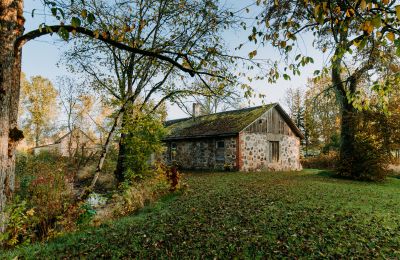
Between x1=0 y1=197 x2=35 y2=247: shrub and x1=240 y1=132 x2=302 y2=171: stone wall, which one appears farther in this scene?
x1=240 y1=132 x2=302 y2=171: stone wall

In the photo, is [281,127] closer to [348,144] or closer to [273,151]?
[273,151]

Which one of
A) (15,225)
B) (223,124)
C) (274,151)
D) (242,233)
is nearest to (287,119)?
(274,151)

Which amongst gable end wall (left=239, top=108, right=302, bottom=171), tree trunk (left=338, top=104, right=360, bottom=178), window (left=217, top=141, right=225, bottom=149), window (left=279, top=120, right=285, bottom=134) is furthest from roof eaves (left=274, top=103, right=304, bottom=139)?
window (left=217, top=141, right=225, bottom=149)

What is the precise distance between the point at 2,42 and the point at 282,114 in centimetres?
2007

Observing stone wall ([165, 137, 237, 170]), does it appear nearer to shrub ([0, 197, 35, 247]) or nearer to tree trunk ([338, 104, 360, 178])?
tree trunk ([338, 104, 360, 178])

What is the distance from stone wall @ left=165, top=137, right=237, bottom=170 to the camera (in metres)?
18.5

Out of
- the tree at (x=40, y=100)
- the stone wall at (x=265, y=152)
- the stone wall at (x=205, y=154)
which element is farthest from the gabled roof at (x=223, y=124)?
the tree at (x=40, y=100)

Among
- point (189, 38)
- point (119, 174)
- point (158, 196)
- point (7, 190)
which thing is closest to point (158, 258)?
point (7, 190)

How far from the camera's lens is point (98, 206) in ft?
26.8

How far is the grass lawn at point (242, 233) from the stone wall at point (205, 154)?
10605mm

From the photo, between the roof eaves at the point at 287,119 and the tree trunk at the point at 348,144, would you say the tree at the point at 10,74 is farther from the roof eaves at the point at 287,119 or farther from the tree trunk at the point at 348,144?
the roof eaves at the point at 287,119

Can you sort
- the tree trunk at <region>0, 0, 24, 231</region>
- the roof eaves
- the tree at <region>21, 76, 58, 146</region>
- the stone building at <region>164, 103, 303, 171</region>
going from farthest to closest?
the tree at <region>21, 76, 58, 146</region>
the roof eaves
the stone building at <region>164, 103, 303, 171</region>
the tree trunk at <region>0, 0, 24, 231</region>

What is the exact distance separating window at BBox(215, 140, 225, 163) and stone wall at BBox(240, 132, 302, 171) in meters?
1.50

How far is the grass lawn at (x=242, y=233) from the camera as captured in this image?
4.39 m
